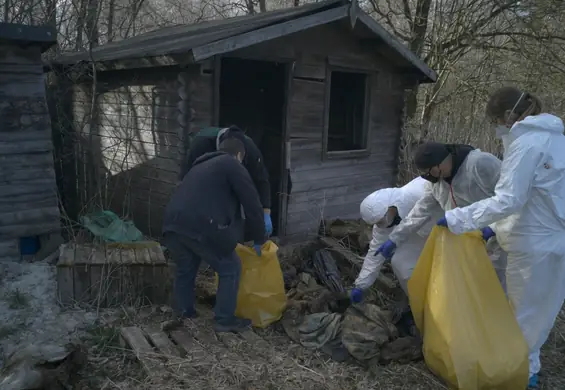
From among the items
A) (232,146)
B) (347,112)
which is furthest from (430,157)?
(347,112)

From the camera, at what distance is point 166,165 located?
5.61 m

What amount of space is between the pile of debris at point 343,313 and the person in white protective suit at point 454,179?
51cm

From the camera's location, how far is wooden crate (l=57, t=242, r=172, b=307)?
416cm

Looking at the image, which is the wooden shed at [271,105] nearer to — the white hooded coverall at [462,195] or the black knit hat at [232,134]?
the black knit hat at [232,134]

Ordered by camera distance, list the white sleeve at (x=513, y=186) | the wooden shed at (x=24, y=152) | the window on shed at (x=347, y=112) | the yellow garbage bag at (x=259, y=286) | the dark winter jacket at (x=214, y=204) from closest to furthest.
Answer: the white sleeve at (x=513, y=186)
the dark winter jacket at (x=214, y=204)
the yellow garbage bag at (x=259, y=286)
the wooden shed at (x=24, y=152)
the window on shed at (x=347, y=112)

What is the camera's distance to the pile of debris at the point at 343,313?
3457 millimetres

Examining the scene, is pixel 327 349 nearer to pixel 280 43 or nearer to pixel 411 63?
pixel 280 43

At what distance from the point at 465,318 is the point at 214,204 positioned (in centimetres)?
175

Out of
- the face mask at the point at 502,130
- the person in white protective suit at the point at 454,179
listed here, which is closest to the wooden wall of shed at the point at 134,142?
the person in white protective suit at the point at 454,179

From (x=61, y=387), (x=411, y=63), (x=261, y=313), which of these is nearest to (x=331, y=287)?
(x=261, y=313)

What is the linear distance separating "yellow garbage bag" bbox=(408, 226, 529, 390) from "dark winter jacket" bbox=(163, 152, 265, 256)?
48.3 inches

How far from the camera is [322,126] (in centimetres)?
629

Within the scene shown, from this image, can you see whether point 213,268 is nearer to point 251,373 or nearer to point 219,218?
point 219,218

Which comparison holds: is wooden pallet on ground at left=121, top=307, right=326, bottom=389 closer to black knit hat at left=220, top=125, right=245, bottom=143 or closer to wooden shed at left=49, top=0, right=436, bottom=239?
black knit hat at left=220, top=125, right=245, bottom=143
